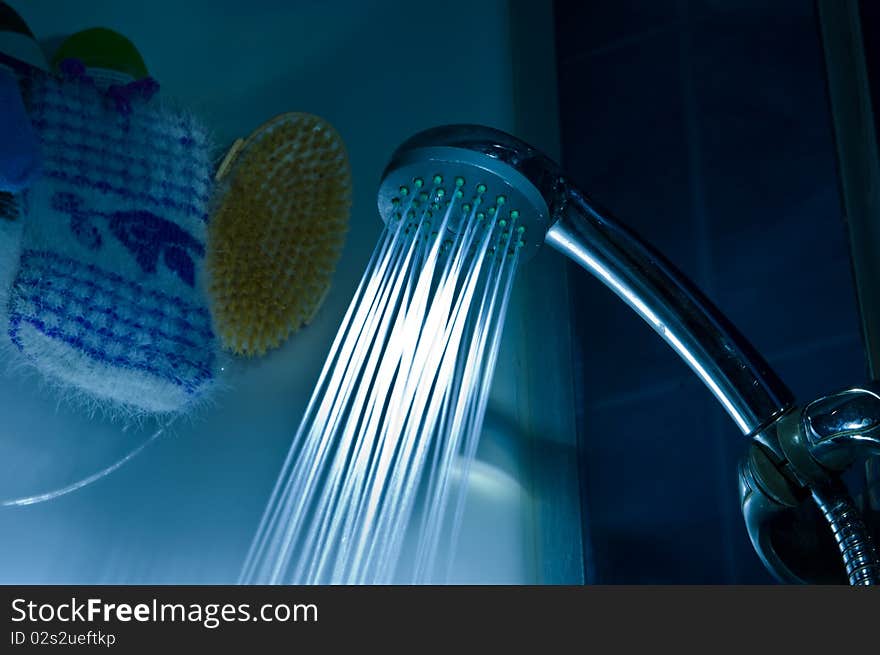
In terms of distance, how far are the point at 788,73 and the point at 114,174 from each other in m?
0.54

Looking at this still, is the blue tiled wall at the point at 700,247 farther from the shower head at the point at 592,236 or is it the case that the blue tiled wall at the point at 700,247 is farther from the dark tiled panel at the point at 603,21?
the shower head at the point at 592,236

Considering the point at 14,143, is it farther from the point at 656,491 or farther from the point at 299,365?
the point at 656,491

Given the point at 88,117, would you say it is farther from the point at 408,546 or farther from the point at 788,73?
the point at 788,73

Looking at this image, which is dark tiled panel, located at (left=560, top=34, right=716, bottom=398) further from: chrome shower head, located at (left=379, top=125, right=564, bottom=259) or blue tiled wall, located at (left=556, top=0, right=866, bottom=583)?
chrome shower head, located at (left=379, top=125, right=564, bottom=259)

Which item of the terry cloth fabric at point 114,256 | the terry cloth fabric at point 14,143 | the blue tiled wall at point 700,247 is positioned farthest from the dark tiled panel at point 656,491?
the terry cloth fabric at point 14,143

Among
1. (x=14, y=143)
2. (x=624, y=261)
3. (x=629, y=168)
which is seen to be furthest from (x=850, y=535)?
(x=14, y=143)

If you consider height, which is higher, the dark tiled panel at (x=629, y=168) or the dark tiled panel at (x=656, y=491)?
the dark tiled panel at (x=629, y=168)

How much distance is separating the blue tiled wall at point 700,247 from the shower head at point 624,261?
183 mm

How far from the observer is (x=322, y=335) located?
0.91 meters

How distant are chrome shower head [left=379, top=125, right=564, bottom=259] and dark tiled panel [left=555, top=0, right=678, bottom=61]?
1.35ft

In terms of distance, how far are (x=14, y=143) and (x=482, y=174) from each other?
34 centimetres

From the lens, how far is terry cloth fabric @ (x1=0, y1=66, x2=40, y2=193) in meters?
0.71

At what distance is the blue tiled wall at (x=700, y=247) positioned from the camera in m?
0.77

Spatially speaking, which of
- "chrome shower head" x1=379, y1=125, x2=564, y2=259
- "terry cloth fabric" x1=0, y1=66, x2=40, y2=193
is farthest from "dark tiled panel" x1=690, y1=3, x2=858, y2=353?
"terry cloth fabric" x1=0, y1=66, x2=40, y2=193
